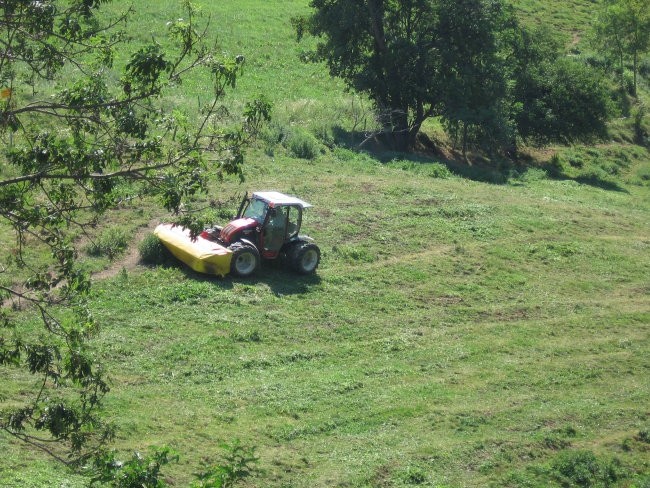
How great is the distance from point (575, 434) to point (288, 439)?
5658 mm

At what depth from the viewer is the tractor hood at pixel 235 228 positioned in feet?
75.7

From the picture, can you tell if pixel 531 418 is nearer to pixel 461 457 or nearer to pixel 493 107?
pixel 461 457

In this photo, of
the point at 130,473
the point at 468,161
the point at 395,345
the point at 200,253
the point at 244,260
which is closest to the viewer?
the point at 130,473

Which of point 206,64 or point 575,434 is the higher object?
point 206,64

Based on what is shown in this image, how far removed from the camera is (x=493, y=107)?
4097 centimetres

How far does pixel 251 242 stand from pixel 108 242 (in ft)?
11.3

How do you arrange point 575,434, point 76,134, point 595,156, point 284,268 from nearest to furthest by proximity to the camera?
point 76,134 < point 575,434 < point 284,268 < point 595,156

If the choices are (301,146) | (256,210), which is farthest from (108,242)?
(301,146)

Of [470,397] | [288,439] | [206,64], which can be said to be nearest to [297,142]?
[470,397]

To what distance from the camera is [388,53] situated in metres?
40.0

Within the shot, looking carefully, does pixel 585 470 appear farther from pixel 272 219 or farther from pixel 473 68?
pixel 473 68

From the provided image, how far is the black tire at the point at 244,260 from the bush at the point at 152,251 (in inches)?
67.0

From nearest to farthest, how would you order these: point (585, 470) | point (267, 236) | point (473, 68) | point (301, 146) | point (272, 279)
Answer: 1. point (585, 470)
2. point (267, 236)
3. point (272, 279)
4. point (301, 146)
5. point (473, 68)

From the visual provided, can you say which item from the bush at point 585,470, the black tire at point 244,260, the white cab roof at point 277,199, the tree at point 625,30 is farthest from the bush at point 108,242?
the tree at point 625,30
